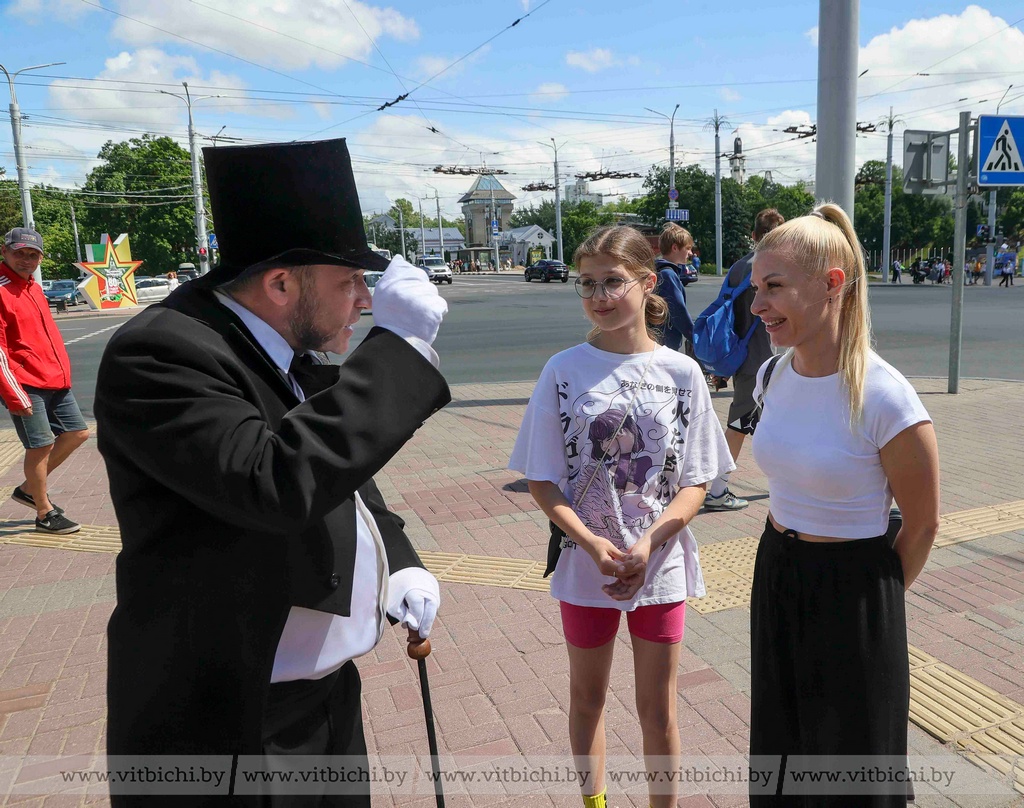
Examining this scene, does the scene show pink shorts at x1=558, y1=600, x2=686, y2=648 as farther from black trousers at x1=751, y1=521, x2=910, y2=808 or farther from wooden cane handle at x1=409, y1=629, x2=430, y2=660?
wooden cane handle at x1=409, y1=629, x2=430, y2=660

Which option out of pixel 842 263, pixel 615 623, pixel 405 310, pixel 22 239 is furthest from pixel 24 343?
pixel 842 263

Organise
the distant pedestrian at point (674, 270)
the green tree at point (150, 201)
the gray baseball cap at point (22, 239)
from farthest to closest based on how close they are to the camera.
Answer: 1. the green tree at point (150, 201)
2. the distant pedestrian at point (674, 270)
3. the gray baseball cap at point (22, 239)

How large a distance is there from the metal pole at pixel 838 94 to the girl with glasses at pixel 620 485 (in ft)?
15.7

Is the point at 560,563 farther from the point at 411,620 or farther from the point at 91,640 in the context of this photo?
the point at 91,640

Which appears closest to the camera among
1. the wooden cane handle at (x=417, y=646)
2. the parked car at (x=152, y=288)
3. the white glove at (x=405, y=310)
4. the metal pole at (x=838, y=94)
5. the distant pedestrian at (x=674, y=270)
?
the white glove at (x=405, y=310)

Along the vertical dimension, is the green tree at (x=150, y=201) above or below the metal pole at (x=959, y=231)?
above

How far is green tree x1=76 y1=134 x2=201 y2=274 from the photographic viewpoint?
57.3 meters

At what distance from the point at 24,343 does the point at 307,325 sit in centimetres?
471

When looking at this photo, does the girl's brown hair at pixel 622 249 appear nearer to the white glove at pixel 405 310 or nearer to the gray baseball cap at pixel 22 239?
the white glove at pixel 405 310

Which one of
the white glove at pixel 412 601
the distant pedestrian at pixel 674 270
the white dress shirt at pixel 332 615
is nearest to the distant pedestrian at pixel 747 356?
the distant pedestrian at pixel 674 270

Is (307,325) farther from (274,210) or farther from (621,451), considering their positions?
(621,451)

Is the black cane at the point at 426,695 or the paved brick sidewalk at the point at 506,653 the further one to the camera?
the paved brick sidewalk at the point at 506,653

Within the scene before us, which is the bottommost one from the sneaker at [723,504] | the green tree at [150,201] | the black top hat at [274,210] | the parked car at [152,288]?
the sneaker at [723,504]

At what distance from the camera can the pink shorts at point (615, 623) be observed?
2.41 metres
